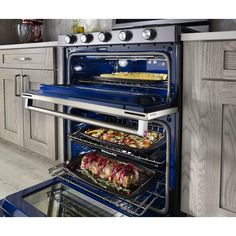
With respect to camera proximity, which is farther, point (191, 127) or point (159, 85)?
point (159, 85)

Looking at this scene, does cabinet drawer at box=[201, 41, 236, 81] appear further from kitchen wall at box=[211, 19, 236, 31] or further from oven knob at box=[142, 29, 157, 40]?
kitchen wall at box=[211, 19, 236, 31]

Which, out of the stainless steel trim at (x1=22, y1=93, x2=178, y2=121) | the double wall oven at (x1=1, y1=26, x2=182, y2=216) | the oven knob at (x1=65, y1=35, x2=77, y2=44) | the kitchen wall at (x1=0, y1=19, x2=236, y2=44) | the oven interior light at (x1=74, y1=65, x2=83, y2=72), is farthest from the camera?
the kitchen wall at (x1=0, y1=19, x2=236, y2=44)

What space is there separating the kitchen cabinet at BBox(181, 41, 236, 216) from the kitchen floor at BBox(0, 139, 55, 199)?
1.06 metres

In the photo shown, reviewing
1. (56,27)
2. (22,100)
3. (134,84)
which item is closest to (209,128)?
(134,84)

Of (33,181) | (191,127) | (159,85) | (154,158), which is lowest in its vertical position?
(33,181)

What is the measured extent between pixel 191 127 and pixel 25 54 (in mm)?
1450

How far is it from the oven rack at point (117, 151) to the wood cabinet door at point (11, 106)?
807 millimetres

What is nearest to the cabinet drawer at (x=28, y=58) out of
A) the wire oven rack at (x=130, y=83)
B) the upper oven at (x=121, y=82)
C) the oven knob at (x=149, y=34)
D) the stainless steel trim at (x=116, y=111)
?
the upper oven at (x=121, y=82)

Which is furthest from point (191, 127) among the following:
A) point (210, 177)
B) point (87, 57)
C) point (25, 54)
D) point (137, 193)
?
point (25, 54)

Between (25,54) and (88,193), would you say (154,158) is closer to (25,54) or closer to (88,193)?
(88,193)

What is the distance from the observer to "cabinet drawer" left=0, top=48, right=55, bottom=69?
2.03m

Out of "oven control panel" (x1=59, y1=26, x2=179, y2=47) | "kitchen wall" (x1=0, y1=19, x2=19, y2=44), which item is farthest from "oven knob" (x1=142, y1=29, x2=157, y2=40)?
"kitchen wall" (x1=0, y1=19, x2=19, y2=44)

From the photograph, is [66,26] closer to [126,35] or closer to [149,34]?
[126,35]
